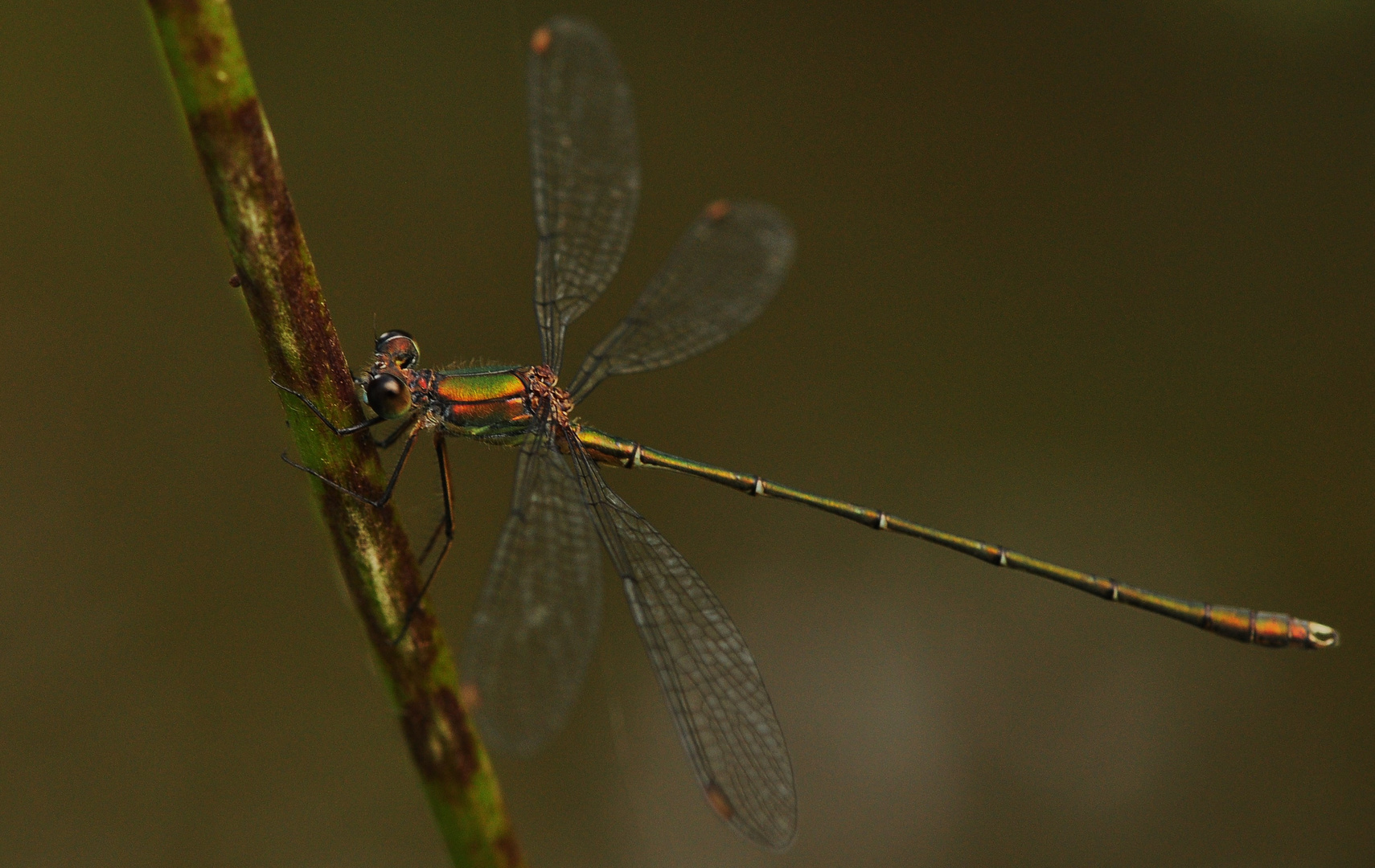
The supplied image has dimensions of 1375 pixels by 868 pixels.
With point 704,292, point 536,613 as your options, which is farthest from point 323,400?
point 704,292

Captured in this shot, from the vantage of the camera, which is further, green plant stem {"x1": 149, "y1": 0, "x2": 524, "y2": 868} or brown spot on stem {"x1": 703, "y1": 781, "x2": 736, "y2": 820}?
brown spot on stem {"x1": 703, "y1": 781, "x2": 736, "y2": 820}

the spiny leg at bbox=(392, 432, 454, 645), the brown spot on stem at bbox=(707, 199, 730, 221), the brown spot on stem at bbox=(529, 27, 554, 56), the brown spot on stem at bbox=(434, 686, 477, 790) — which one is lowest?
the brown spot on stem at bbox=(434, 686, 477, 790)

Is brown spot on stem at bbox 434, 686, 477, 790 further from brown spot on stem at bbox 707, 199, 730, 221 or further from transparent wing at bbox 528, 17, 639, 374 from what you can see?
brown spot on stem at bbox 707, 199, 730, 221

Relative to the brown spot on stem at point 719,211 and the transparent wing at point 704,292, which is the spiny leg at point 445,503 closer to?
the transparent wing at point 704,292

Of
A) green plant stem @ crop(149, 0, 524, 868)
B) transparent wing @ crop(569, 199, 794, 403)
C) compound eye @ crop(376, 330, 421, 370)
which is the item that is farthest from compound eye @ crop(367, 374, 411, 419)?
transparent wing @ crop(569, 199, 794, 403)

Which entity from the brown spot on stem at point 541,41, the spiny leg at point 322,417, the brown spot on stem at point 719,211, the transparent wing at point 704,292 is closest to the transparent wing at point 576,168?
the brown spot on stem at point 541,41

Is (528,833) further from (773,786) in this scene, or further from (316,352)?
(316,352)

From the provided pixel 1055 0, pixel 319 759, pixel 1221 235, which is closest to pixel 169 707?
pixel 319 759
